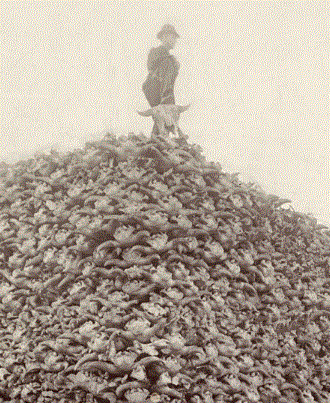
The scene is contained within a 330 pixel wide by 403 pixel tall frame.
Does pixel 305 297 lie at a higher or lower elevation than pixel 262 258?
lower

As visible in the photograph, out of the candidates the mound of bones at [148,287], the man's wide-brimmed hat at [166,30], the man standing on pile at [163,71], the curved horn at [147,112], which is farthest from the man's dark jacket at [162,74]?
the mound of bones at [148,287]

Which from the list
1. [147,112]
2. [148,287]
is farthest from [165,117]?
[148,287]

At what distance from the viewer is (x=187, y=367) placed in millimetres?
3279

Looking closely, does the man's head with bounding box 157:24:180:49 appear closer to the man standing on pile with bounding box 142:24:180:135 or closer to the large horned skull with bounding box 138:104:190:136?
the man standing on pile with bounding box 142:24:180:135

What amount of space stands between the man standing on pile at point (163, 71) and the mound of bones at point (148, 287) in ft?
5.18

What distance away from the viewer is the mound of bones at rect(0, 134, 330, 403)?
3.25 m

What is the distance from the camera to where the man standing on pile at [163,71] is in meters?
5.50

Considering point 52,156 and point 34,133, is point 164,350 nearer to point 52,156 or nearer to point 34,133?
point 52,156

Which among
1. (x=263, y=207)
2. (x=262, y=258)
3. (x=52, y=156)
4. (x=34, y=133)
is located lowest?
(x=34, y=133)

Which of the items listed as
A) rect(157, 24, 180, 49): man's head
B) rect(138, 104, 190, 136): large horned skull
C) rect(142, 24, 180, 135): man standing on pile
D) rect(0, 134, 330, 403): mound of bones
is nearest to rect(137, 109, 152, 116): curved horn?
rect(138, 104, 190, 136): large horned skull

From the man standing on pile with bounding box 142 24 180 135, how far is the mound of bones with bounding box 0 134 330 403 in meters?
1.58

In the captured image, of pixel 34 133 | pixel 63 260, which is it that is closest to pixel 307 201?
pixel 34 133

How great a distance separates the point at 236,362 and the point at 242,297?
0.48 metres

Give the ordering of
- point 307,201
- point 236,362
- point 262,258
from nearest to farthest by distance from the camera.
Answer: point 236,362
point 262,258
point 307,201
